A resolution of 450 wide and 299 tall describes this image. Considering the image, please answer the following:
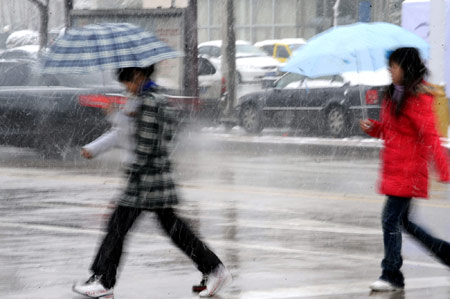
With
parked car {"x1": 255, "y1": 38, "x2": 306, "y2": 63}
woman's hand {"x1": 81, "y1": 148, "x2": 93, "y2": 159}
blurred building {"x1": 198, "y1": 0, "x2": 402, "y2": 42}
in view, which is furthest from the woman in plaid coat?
blurred building {"x1": 198, "y1": 0, "x2": 402, "y2": 42}

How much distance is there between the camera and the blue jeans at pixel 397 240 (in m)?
6.76

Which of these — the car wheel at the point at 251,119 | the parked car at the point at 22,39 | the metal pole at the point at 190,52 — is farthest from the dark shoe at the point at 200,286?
the parked car at the point at 22,39

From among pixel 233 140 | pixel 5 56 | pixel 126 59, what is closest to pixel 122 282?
pixel 126 59

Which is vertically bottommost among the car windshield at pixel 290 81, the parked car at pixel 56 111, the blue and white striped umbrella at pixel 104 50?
the car windshield at pixel 290 81

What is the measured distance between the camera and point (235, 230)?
31.0 feet

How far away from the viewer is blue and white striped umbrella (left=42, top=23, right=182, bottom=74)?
6578 millimetres

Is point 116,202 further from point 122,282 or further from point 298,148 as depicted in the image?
point 298,148

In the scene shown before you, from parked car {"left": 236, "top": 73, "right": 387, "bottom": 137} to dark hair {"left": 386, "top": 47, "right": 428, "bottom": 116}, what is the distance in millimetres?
12402

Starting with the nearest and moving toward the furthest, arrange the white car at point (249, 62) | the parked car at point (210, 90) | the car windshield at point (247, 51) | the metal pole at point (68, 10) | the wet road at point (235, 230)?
the wet road at point (235, 230) → the metal pole at point (68, 10) → the parked car at point (210, 90) → the white car at point (249, 62) → the car windshield at point (247, 51)

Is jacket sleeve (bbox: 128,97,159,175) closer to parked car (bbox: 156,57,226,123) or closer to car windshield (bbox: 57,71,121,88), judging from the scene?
car windshield (bbox: 57,71,121,88)

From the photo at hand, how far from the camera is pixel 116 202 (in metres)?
6.59

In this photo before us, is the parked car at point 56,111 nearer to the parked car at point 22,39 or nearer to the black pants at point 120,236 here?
the black pants at point 120,236

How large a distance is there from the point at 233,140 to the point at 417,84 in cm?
1290

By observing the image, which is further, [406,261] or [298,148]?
[298,148]
